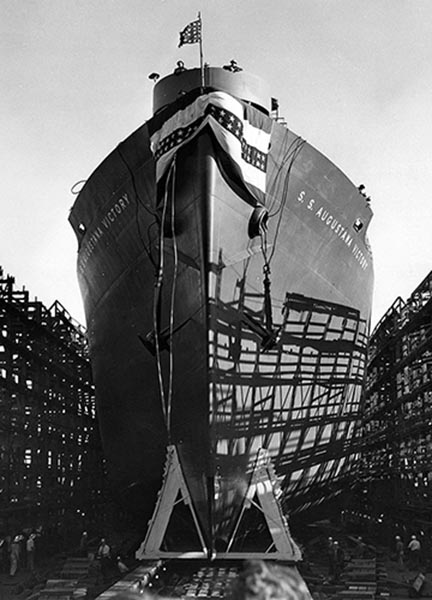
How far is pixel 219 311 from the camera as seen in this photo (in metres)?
9.37

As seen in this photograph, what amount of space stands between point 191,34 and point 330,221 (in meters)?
3.75

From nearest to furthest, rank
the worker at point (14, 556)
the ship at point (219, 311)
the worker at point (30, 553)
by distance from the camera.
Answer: the ship at point (219, 311) → the worker at point (14, 556) → the worker at point (30, 553)

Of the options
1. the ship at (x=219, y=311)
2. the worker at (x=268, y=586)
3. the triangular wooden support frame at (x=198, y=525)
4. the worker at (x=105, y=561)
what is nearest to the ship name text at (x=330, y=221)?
the ship at (x=219, y=311)

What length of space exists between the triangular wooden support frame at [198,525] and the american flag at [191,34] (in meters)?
6.12

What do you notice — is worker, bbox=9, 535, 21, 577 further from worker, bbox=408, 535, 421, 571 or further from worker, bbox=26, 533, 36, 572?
worker, bbox=408, 535, 421, 571

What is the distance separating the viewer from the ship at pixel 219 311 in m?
9.26

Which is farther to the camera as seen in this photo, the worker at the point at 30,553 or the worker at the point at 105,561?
the worker at the point at 30,553

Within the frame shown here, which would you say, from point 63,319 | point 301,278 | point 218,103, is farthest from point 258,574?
point 63,319

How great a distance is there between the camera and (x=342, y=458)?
13.3 meters

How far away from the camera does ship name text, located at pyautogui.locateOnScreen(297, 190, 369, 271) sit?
11.2m

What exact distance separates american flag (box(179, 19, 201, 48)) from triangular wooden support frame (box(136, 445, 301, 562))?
20.1 feet

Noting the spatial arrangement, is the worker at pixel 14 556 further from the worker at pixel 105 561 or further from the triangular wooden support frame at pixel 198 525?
the triangular wooden support frame at pixel 198 525

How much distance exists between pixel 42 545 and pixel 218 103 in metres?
10.6

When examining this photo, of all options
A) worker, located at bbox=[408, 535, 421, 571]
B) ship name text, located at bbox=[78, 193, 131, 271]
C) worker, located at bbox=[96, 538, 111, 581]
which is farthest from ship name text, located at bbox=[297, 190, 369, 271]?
worker, located at bbox=[96, 538, 111, 581]
